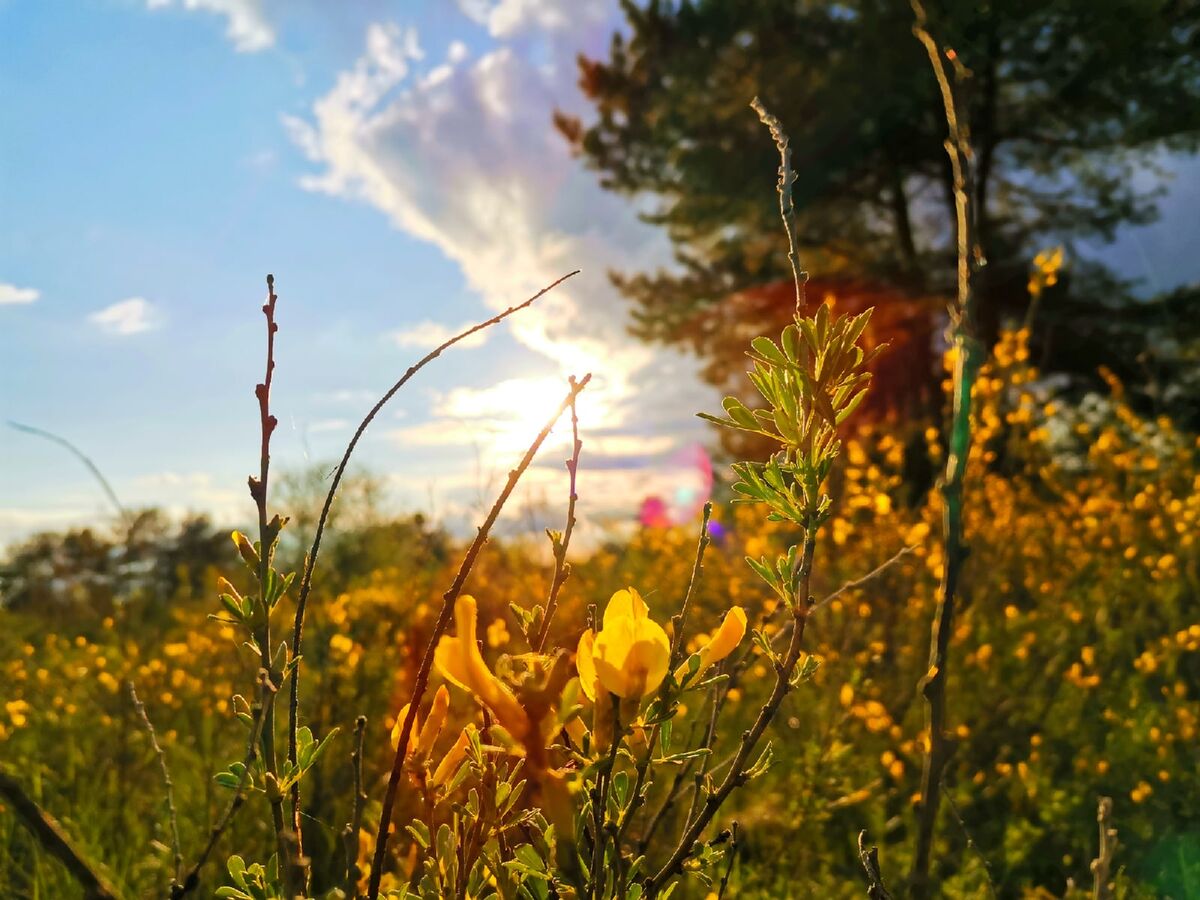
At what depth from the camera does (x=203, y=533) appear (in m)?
8.23

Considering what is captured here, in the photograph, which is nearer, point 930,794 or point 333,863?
point 930,794

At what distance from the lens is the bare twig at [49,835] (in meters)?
0.34

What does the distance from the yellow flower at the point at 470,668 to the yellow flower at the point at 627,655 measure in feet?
0.14

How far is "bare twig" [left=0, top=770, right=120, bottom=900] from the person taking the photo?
34 centimetres

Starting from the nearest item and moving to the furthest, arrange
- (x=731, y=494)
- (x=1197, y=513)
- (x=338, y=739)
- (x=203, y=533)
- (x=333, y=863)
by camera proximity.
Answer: (x=731, y=494) < (x=333, y=863) < (x=338, y=739) < (x=1197, y=513) < (x=203, y=533)

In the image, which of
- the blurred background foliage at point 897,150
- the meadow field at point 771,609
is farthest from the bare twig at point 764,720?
the blurred background foliage at point 897,150

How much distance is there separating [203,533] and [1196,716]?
791cm

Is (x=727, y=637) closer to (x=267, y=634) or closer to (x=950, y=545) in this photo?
(x=950, y=545)

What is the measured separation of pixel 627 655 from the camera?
0.45m

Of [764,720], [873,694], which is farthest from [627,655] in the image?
[873,694]

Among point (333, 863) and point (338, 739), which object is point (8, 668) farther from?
point (333, 863)

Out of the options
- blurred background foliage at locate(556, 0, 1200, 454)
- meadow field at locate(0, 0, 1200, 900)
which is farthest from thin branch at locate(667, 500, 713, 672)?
blurred background foliage at locate(556, 0, 1200, 454)

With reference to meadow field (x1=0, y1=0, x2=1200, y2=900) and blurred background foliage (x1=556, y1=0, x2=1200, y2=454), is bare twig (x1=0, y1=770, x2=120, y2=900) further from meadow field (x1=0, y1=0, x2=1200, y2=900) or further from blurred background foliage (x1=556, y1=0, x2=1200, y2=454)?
blurred background foliage (x1=556, y1=0, x2=1200, y2=454)

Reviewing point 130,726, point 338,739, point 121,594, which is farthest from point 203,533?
point 338,739
